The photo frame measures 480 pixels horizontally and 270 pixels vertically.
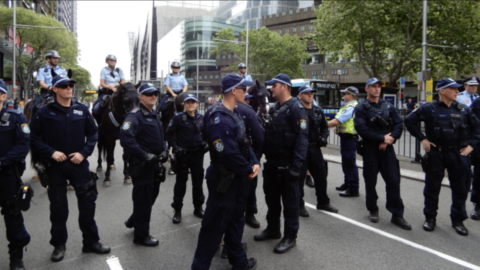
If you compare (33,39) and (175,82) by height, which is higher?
(33,39)

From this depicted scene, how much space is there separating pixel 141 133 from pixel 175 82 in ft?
16.4

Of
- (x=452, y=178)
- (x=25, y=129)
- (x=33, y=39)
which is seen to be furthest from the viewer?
(x=33, y=39)

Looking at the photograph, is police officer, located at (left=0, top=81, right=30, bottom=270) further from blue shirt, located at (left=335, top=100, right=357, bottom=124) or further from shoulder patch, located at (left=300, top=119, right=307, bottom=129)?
blue shirt, located at (left=335, top=100, right=357, bottom=124)

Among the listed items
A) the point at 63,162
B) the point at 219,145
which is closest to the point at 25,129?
the point at 63,162

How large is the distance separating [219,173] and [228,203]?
298 millimetres

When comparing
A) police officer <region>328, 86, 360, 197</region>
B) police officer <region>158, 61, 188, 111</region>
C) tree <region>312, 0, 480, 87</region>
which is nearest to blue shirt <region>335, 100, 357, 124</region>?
police officer <region>328, 86, 360, 197</region>

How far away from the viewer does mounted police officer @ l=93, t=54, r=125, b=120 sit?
788 centimetres

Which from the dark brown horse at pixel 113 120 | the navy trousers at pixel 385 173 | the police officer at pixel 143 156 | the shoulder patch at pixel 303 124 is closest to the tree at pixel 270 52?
the dark brown horse at pixel 113 120

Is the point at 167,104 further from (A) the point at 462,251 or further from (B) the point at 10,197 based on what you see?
(A) the point at 462,251

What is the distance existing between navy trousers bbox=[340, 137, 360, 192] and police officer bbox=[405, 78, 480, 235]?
1.65 meters

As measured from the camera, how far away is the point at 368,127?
5039 millimetres

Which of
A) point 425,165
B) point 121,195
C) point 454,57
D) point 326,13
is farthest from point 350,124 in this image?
point 454,57

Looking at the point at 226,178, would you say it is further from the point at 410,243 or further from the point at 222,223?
the point at 410,243

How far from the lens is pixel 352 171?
6402 millimetres
